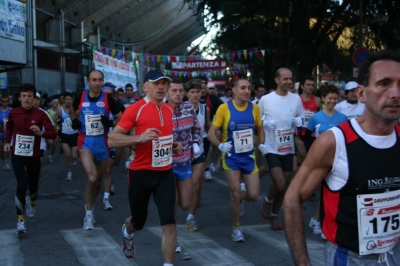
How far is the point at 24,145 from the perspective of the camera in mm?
8422

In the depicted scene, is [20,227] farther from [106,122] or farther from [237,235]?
[237,235]

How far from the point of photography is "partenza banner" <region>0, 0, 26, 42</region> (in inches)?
932

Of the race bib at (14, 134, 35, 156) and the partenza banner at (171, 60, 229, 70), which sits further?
the partenza banner at (171, 60, 229, 70)

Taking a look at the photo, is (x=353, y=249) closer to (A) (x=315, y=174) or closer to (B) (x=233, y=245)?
(A) (x=315, y=174)

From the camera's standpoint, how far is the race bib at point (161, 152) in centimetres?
605

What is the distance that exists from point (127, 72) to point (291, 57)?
17164mm

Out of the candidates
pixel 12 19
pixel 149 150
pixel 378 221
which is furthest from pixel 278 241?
pixel 12 19

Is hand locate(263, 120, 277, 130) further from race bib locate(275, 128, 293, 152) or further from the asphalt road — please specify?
the asphalt road

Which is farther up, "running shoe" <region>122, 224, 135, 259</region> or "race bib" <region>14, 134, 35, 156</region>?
"race bib" <region>14, 134, 35, 156</region>

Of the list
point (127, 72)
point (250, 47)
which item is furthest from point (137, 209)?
point (127, 72)

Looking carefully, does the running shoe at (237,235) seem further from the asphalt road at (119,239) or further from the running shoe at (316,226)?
the running shoe at (316,226)

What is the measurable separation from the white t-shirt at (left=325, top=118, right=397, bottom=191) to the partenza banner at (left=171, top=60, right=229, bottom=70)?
32.5 metres

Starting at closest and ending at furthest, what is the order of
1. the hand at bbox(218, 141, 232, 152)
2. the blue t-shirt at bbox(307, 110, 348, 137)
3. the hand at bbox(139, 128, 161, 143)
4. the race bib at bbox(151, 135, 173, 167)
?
the hand at bbox(139, 128, 161, 143)
the race bib at bbox(151, 135, 173, 167)
the hand at bbox(218, 141, 232, 152)
the blue t-shirt at bbox(307, 110, 348, 137)

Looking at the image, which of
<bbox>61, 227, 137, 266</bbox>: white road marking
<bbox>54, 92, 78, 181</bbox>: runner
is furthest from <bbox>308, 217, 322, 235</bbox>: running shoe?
<bbox>54, 92, 78, 181</bbox>: runner
